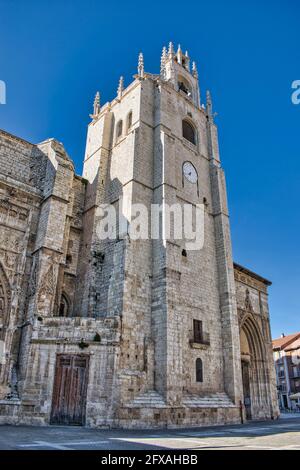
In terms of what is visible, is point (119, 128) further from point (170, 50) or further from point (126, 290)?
point (126, 290)

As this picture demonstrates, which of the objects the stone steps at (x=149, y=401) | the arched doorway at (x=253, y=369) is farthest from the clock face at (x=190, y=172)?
the stone steps at (x=149, y=401)

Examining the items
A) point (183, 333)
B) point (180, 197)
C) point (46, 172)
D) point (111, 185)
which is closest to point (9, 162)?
point (46, 172)

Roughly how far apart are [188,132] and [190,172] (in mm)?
3543

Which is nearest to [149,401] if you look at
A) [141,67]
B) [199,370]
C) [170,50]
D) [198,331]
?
[199,370]

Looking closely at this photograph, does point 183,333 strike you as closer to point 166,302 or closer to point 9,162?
point 166,302

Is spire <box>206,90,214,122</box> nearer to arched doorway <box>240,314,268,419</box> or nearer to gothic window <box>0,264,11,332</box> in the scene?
arched doorway <box>240,314,268,419</box>

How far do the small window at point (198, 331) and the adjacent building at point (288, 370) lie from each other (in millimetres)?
34134

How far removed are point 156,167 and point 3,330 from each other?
→ 11151mm

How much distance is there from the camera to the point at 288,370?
158ft

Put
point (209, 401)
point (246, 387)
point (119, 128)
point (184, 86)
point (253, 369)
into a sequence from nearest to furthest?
point (209, 401) → point (119, 128) → point (246, 387) → point (253, 369) → point (184, 86)

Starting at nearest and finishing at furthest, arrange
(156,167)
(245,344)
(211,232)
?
1. (156,167)
2. (211,232)
3. (245,344)

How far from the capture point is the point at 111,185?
2058cm

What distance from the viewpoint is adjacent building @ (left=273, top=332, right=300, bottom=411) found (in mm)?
46503

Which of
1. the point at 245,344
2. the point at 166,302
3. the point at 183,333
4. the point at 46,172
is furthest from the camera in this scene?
the point at 245,344
